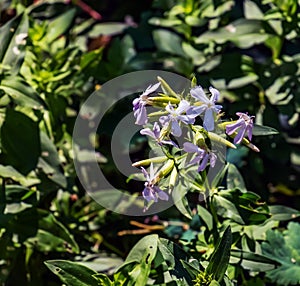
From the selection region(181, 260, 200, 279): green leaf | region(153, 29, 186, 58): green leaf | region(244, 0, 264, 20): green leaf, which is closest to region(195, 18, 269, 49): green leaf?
region(244, 0, 264, 20): green leaf

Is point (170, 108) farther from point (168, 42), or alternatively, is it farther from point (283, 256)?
point (168, 42)

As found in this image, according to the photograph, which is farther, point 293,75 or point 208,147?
point 293,75

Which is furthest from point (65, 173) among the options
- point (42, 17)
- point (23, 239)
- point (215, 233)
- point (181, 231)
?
point (42, 17)

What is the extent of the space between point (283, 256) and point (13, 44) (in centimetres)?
86

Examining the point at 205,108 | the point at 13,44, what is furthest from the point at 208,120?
the point at 13,44

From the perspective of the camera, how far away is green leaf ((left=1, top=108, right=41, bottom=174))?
1805mm

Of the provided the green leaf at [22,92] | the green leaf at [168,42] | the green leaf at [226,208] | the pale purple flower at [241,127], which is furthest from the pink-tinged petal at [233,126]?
the green leaf at [168,42]

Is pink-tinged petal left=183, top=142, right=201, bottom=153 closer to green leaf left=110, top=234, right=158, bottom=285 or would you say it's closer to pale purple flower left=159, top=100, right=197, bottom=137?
pale purple flower left=159, top=100, right=197, bottom=137

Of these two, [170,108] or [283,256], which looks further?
[283,256]

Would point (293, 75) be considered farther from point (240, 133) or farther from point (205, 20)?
point (240, 133)

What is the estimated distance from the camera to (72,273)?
1422mm

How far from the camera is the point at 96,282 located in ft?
4.75

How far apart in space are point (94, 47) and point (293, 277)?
123cm

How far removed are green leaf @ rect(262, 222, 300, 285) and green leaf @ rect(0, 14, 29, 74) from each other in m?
0.75
